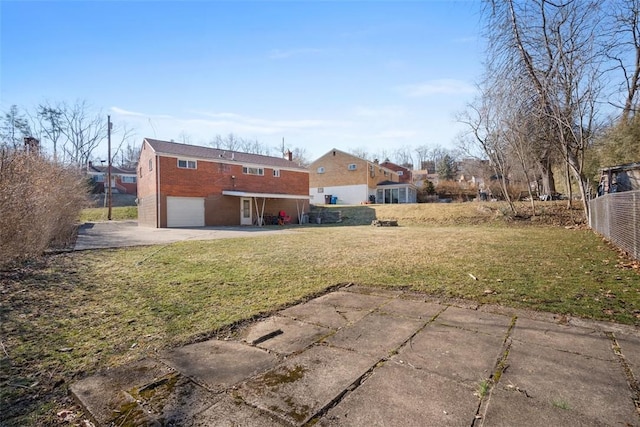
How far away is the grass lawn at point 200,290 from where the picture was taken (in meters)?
2.86

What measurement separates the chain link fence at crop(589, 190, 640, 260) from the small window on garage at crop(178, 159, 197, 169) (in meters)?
22.2

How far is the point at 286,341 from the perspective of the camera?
3.13m

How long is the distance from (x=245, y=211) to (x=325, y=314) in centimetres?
2298

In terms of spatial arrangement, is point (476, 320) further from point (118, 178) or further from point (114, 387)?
point (118, 178)

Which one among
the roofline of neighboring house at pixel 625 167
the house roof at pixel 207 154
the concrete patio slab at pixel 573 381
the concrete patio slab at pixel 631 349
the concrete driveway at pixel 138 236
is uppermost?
the house roof at pixel 207 154

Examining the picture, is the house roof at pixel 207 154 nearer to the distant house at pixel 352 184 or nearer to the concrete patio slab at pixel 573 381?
the distant house at pixel 352 184

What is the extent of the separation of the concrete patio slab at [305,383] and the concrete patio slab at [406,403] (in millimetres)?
119

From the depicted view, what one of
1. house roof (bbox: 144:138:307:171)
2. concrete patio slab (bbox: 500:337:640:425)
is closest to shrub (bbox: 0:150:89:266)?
concrete patio slab (bbox: 500:337:640:425)

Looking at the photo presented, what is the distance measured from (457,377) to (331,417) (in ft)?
3.43

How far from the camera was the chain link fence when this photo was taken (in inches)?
268

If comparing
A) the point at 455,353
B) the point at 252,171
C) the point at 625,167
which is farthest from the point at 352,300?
the point at 252,171

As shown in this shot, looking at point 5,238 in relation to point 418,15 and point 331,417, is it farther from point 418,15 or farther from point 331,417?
point 418,15

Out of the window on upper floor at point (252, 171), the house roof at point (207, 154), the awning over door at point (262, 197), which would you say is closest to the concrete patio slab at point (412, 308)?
the awning over door at point (262, 197)

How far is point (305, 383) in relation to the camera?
236 centimetres
